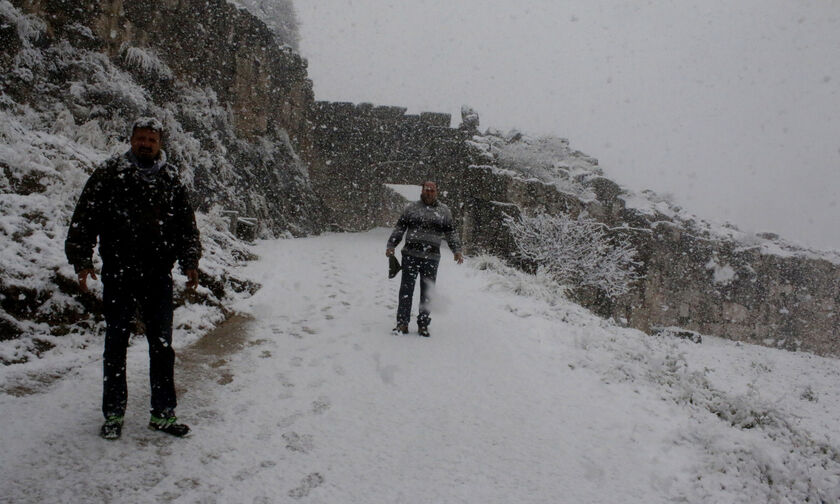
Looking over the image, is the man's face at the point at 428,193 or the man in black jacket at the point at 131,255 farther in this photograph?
the man's face at the point at 428,193

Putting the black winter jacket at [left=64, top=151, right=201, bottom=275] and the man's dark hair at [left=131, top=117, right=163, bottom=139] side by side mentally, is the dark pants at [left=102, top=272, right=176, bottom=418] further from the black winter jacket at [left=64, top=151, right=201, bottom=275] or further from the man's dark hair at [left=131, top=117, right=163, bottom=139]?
the man's dark hair at [left=131, top=117, right=163, bottom=139]

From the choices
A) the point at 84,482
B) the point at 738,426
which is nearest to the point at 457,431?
the point at 84,482

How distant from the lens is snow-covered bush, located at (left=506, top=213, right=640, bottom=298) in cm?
1097

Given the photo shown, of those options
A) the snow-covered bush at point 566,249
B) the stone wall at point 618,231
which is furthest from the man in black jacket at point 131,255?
the stone wall at point 618,231

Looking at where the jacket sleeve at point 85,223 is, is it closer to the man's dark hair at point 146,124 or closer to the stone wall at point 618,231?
the man's dark hair at point 146,124

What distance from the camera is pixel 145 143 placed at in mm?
2580

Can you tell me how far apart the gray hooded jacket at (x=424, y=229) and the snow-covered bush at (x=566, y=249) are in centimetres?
596

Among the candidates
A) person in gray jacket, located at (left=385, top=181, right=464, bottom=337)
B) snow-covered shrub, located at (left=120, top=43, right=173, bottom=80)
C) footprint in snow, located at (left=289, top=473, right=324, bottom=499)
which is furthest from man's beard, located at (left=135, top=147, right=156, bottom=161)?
snow-covered shrub, located at (left=120, top=43, right=173, bottom=80)

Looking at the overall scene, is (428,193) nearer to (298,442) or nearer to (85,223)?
(298,442)

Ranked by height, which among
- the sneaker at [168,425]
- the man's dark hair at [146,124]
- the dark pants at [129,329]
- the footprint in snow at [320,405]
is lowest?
the footprint in snow at [320,405]

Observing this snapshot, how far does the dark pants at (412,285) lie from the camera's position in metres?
4.98

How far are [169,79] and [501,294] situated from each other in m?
8.90

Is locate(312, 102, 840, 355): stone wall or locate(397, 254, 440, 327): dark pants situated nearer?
locate(397, 254, 440, 327): dark pants

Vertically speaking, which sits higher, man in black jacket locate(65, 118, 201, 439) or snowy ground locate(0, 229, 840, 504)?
man in black jacket locate(65, 118, 201, 439)
